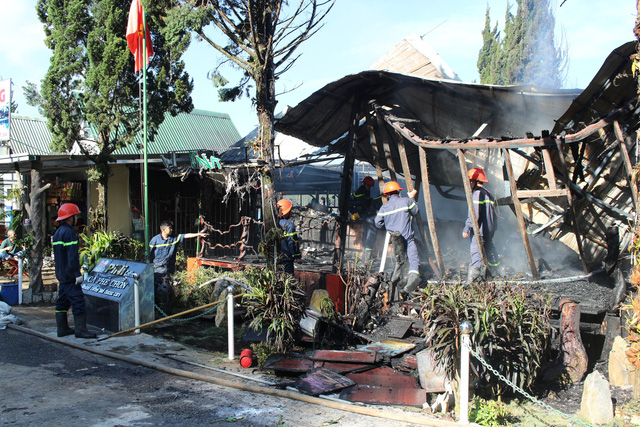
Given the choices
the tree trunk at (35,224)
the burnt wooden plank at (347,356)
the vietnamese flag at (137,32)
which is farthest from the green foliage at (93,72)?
the burnt wooden plank at (347,356)

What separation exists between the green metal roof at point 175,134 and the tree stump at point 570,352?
631 inches

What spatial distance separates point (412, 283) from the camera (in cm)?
795

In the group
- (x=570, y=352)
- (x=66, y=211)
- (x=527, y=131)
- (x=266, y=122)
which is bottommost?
(x=570, y=352)

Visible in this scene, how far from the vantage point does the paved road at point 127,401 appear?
460cm

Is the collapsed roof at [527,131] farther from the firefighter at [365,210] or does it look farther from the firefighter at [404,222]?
the firefighter at [365,210]

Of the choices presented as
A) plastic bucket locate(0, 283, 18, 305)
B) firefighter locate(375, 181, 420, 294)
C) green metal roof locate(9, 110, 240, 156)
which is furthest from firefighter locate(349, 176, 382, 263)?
green metal roof locate(9, 110, 240, 156)

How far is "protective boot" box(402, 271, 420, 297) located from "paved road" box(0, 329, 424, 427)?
3.36 metres

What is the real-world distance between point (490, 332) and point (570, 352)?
1.55 metres

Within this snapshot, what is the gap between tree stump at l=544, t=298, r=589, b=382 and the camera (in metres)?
5.79

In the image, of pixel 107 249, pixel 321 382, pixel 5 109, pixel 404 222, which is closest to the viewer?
pixel 321 382

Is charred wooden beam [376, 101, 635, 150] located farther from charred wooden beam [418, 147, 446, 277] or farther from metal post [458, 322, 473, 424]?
metal post [458, 322, 473, 424]

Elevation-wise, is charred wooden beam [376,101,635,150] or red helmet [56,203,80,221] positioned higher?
charred wooden beam [376,101,635,150]

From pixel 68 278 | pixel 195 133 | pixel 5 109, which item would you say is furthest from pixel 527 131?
pixel 195 133

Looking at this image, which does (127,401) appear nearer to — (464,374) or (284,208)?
(464,374)
